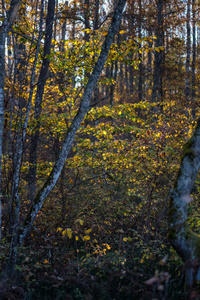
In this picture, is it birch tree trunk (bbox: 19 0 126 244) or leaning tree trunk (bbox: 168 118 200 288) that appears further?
birch tree trunk (bbox: 19 0 126 244)

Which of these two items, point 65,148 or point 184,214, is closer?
point 184,214

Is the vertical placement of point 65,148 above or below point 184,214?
above

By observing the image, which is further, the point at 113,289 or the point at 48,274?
the point at 48,274

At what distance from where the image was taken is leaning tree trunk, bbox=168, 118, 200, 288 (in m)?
3.27

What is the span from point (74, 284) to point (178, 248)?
1.79m

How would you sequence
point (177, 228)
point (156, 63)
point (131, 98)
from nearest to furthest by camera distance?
point (177, 228)
point (156, 63)
point (131, 98)

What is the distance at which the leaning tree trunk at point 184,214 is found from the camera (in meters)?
3.27

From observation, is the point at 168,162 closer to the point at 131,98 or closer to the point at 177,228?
the point at 177,228

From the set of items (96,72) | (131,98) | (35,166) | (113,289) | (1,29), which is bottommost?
(113,289)

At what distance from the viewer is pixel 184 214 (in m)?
3.33

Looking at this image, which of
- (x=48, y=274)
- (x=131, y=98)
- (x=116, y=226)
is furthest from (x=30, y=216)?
(x=131, y=98)

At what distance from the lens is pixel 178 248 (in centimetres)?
331

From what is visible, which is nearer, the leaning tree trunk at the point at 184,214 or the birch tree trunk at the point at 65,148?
the leaning tree trunk at the point at 184,214

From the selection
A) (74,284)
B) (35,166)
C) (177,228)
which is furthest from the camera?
(35,166)
